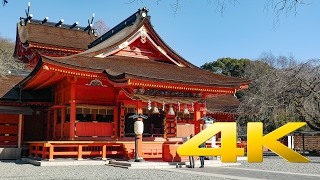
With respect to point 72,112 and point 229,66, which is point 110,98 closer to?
point 72,112

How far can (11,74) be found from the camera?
75.5ft

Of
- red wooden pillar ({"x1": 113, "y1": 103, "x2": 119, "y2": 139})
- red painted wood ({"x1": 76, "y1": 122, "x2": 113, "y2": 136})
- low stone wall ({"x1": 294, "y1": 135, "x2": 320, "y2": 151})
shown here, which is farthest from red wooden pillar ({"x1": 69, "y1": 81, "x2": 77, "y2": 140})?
low stone wall ({"x1": 294, "y1": 135, "x2": 320, "y2": 151})

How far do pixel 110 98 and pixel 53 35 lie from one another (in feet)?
48.2

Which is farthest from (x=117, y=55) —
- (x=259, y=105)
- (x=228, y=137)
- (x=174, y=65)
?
(x=228, y=137)

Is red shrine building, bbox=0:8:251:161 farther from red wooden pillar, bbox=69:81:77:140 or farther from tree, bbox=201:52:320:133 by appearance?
tree, bbox=201:52:320:133

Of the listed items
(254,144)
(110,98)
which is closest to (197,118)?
(110,98)

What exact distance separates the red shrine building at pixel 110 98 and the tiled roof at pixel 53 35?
7011mm

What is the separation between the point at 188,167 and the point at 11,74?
13.6m

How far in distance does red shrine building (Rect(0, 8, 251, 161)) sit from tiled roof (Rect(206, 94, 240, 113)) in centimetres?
358

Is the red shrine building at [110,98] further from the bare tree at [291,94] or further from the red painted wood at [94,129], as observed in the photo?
the bare tree at [291,94]

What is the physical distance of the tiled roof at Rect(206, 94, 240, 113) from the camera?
26.1m

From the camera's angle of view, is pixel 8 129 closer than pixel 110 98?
No

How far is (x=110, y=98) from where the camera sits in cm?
1841

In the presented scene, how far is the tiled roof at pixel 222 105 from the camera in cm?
2614
